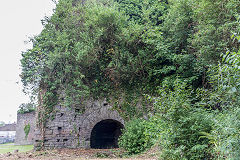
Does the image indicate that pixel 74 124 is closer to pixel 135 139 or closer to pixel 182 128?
pixel 135 139

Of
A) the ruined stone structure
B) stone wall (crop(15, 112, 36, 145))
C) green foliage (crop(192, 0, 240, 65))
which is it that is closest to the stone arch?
the ruined stone structure

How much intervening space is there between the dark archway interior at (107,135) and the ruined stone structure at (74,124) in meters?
0.79

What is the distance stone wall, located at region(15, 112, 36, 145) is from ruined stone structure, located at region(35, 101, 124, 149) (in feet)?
28.5

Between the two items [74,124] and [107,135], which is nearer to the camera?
[74,124]

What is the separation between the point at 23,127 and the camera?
1559 cm

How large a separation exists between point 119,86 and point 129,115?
54.6 inches

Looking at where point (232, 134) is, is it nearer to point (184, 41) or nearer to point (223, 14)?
point (223, 14)

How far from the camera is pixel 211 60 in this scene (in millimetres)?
5965

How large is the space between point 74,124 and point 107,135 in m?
2.68

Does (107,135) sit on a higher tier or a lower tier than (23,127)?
higher

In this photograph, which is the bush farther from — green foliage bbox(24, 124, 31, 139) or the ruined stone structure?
green foliage bbox(24, 124, 31, 139)

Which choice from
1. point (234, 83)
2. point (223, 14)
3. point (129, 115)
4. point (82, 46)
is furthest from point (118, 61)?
point (234, 83)

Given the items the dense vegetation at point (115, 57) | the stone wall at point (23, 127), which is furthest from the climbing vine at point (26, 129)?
the dense vegetation at point (115, 57)

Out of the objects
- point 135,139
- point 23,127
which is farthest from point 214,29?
point 23,127
